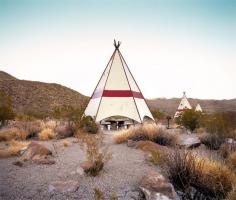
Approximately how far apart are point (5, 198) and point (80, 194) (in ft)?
3.95

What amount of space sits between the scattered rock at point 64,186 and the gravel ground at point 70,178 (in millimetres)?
88

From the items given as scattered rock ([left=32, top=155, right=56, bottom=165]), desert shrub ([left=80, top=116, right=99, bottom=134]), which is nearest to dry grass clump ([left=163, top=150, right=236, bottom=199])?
scattered rock ([left=32, top=155, right=56, bottom=165])

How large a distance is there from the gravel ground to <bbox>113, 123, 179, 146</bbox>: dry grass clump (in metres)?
2.07

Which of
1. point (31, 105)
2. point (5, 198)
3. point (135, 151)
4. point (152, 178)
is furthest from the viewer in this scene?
point (31, 105)

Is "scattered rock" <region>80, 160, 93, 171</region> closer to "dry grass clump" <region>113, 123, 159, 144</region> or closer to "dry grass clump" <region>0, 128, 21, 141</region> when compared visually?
"dry grass clump" <region>113, 123, 159, 144</region>

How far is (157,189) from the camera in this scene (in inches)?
199

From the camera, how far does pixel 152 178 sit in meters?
5.34

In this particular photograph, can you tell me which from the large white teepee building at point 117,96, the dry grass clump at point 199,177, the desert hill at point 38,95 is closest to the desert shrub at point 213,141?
the dry grass clump at point 199,177

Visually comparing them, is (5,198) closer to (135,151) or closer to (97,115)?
(135,151)

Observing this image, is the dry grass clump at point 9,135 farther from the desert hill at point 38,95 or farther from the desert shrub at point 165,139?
the desert hill at point 38,95

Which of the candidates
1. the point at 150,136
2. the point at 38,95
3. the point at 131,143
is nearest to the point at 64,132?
the point at 131,143

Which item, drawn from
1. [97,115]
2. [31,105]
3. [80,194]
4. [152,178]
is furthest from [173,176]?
[31,105]

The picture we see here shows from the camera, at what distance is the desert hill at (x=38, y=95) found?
4541 centimetres

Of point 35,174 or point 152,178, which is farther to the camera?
point 35,174
